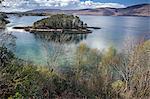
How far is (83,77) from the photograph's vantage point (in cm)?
789

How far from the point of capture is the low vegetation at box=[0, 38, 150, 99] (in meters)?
3.97

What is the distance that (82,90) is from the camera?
6.02 m

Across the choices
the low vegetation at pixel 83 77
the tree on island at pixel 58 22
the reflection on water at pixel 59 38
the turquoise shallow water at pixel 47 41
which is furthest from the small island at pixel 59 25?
the low vegetation at pixel 83 77

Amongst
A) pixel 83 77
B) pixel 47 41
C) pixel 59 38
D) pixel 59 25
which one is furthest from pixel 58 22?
pixel 83 77

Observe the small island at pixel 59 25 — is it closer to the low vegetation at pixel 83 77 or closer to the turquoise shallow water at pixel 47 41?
the turquoise shallow water at pixel 47 41

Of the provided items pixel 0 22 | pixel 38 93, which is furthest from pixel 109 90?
pixel 0 22

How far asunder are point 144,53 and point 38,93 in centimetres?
375

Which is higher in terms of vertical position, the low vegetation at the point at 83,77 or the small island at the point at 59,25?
the low vegetation at the point at 83,77

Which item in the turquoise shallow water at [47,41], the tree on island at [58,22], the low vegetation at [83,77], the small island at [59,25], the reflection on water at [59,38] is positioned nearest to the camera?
the low vegetation at [83,77]

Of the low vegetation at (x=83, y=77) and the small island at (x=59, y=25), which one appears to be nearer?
the low vegetation at (x=83, y=77)

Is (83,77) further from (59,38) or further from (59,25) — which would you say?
(59,25)

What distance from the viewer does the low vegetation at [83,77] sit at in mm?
3969

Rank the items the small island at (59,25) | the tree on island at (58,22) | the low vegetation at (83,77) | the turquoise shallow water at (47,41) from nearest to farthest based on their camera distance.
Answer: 1. the low vegetation at (83,77)
2. the turquoise shallow water at (47,41)
3. the small island at (59,25)
4. the tree on island at (58,22)

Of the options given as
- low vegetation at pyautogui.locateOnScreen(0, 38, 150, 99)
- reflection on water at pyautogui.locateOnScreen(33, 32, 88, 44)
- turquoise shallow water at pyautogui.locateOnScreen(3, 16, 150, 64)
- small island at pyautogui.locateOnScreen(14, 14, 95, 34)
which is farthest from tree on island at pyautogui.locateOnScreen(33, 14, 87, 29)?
low vegetation at pyautogui.locateOnScreen(0, 38, 150, 99)
